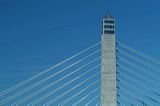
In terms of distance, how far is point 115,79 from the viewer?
310ft

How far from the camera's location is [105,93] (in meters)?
94.1

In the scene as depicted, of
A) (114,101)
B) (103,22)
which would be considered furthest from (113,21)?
(114,101)

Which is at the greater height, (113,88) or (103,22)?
(103,22)

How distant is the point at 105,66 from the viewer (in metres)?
94.2

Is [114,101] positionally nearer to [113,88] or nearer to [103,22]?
[113,88]

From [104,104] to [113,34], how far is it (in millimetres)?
6264

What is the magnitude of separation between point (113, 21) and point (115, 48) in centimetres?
286

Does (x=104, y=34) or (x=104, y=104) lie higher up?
(x=104, y=34)

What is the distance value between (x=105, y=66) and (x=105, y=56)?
89 cm

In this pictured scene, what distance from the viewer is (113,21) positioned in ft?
315

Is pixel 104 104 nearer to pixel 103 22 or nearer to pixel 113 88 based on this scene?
pixel 113 88

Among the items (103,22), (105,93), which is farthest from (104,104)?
(103,22)

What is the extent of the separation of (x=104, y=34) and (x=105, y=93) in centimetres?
527

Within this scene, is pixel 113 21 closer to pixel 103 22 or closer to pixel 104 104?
pixel 103 22
